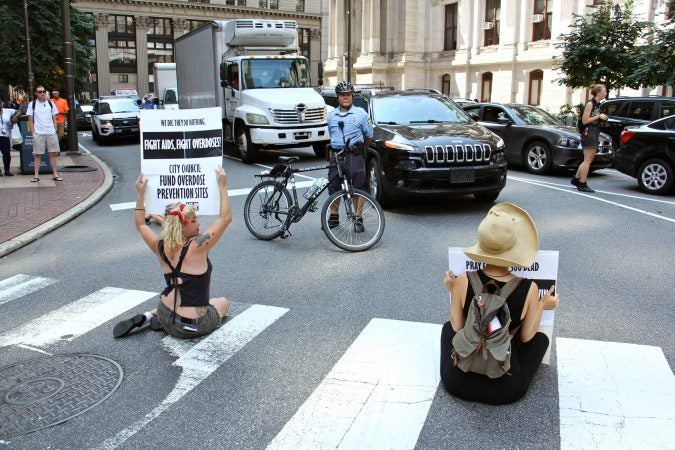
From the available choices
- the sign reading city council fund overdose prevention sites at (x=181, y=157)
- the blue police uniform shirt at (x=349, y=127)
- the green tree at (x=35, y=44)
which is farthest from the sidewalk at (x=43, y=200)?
the green tree at (x=35, y=44)

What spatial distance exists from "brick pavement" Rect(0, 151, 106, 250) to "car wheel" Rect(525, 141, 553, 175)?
9.36m

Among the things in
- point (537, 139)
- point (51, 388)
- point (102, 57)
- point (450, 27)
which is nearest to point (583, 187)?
point (537, 139)

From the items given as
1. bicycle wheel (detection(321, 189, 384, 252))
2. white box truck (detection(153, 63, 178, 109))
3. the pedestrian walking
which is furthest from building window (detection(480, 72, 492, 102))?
bicycle wheel (detection(321, 189, 384, 252))

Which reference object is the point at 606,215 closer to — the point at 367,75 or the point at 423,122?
the point at 423,122

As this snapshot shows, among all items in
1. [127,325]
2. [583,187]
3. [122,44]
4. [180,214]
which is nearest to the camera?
[180,214]

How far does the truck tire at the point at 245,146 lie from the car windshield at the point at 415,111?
563cm

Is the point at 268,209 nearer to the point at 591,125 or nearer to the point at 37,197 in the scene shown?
the point at 37,197

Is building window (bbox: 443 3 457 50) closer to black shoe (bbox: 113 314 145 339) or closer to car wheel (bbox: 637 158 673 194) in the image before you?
car wheel (bbox: 637 158 673 194)

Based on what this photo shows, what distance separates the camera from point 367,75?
161 ft

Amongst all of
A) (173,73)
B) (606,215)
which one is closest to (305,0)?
(173,73)

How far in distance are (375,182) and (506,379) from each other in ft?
21.1

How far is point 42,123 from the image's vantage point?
12719 millimetres

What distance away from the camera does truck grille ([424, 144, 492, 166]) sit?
905 cm

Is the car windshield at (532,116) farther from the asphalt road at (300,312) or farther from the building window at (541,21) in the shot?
the building window at (541,21)
